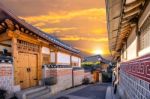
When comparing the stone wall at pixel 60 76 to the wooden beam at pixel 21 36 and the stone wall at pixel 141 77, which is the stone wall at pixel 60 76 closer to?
the wooden beam at pixel 21 36

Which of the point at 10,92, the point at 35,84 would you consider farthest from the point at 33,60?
the point at 10,92

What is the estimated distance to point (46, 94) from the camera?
15.8 m

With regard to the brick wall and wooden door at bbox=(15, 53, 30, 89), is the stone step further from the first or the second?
the brick wall

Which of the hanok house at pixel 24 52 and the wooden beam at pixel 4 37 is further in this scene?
the wooden beam at pixel 4 37

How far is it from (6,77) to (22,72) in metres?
2.87

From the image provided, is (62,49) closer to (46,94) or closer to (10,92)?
(46,94)

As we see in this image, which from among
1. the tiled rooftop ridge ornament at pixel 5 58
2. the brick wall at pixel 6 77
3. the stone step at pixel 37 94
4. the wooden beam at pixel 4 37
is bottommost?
the stone step at pixel 37 94

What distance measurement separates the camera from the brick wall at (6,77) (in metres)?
11.9

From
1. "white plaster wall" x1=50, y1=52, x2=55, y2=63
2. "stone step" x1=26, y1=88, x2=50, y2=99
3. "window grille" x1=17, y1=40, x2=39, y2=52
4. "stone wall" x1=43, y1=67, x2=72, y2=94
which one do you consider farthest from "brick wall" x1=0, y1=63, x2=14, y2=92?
"white plaster wall" x1=50, y1=52, x2=55, y2=63

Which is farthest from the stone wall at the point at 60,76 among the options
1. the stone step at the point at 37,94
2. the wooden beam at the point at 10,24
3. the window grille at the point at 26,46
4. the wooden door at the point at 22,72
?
the wooden beam at the point at 10,24

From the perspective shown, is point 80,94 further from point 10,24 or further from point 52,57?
point 10,24

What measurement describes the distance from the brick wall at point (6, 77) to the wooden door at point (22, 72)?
2.67 ft

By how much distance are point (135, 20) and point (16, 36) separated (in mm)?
8625

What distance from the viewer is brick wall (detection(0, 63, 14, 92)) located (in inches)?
467
